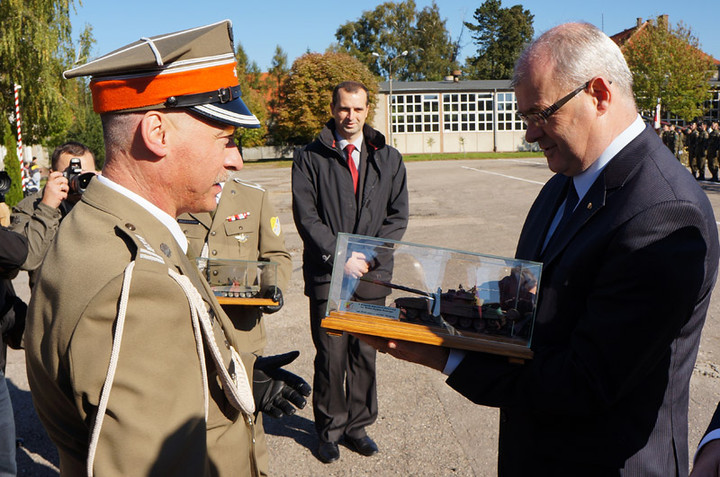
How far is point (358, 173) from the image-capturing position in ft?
15.0

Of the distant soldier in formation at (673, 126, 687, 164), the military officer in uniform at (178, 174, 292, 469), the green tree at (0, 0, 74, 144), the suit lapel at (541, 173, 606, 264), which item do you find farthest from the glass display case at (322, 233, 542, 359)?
the distant soldier in formation at (673, 126, 687, 164)

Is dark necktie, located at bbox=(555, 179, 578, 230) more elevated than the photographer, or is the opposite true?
dark necktie, located at bbox=(555, 179, 578, 230)

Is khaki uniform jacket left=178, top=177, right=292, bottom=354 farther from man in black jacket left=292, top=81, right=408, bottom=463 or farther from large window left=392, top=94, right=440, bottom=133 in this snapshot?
large window left=392, top=94, right=440, bottom=133

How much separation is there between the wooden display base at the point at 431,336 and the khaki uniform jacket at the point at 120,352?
388mm

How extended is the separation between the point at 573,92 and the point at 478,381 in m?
0.98

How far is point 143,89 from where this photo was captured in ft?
5.66

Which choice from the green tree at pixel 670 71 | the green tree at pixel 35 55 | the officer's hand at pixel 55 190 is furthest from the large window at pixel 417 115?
the officer's hand at pixel 55 190

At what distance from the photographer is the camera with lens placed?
148 inches

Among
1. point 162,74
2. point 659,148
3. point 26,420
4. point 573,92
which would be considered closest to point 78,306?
point 162,74

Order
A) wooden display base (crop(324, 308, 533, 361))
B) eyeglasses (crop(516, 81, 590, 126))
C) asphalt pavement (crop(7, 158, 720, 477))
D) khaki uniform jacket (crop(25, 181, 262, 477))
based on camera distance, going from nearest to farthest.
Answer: khaki uniform jacket (crop(25, 181, 262, 477)), wooden display base (crop(324, 308, 533, 361)), eyeglasses (crop(516, 81, 590, 126)), asphalt pavement (crop(7, 158, 720, 477))

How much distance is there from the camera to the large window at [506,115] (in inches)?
2198

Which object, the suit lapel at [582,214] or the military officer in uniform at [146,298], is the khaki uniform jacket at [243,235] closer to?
the military officer in uniform at [146,298]

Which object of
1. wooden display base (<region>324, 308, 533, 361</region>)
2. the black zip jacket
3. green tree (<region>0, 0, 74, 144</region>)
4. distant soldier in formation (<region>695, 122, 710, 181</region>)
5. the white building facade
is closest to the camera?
wooden display base (<region>324, 308, 533, 361</region>)

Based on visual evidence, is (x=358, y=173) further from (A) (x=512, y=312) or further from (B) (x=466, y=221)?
(B) (x=466, y=221)
